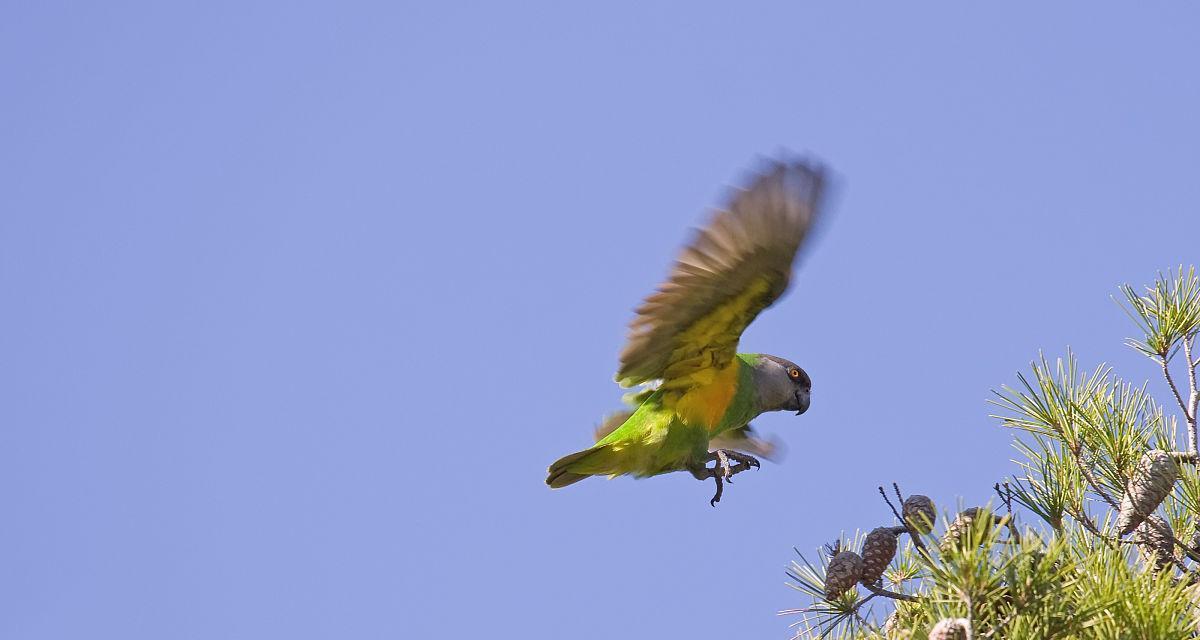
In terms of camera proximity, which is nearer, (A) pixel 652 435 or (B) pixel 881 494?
(B) pixel 881 494

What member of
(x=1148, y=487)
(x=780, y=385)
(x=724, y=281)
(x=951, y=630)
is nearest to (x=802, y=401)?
(x=780, y=385)

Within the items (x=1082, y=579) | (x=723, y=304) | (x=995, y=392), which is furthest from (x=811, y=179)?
(x=1082, y=579)

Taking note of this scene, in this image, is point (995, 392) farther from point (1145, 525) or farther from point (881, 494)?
point (881, 494)

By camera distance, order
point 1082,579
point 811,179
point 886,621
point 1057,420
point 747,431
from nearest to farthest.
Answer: point 1082,579 < point 886,621 < point 1057,420 < point 811,179 < point 747,431

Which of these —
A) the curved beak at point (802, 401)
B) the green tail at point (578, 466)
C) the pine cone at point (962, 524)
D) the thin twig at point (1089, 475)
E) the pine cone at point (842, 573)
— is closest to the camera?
the pine cone at point (962, 524)

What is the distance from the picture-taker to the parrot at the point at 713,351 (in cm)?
547

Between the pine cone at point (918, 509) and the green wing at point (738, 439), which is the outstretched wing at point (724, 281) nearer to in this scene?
the green wing at point (738, 439)

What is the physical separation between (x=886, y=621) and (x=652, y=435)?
116 inches

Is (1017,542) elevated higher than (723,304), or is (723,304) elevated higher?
(723,304)

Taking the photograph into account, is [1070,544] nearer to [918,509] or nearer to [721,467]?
[918,509]

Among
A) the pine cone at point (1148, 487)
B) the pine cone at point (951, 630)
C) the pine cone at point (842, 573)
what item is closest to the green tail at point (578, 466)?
the pine cone at point (842, 573)

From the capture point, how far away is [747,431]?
303 inches

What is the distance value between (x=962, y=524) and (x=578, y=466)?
357cm

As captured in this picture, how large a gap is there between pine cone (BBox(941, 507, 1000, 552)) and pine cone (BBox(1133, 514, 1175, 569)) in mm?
558
